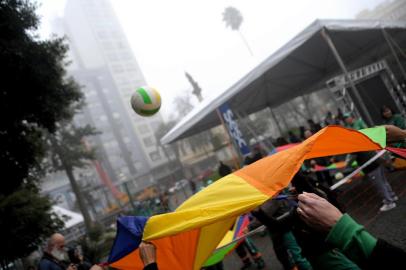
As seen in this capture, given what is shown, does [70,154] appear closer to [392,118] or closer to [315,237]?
[392,118]

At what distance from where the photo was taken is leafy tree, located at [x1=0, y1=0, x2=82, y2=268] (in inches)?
340

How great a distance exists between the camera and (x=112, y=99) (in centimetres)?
10294

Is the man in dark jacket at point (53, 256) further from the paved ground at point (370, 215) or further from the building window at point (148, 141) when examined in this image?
the building window at point (148, 141)

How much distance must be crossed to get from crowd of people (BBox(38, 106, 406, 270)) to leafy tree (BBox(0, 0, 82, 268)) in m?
4.80

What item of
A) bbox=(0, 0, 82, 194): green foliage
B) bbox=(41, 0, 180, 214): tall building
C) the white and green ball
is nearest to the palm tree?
bbox=(41, 0, 180, 214): tall building

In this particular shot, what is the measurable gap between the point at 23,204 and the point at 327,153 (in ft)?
28.8

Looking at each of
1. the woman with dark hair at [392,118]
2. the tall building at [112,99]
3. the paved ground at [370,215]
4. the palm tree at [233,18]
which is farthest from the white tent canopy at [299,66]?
the tall building at [112,99]

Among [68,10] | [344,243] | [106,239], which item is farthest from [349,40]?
[68,10]

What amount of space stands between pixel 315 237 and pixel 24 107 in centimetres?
1123

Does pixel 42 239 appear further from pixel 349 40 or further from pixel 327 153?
pixel 349 40

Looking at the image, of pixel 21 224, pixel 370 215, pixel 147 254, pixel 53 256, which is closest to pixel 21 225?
pixel 21 224

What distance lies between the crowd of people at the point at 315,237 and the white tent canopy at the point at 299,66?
137 inches

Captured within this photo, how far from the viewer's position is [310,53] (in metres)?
12.2

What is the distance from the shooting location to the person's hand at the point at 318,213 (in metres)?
1.40
